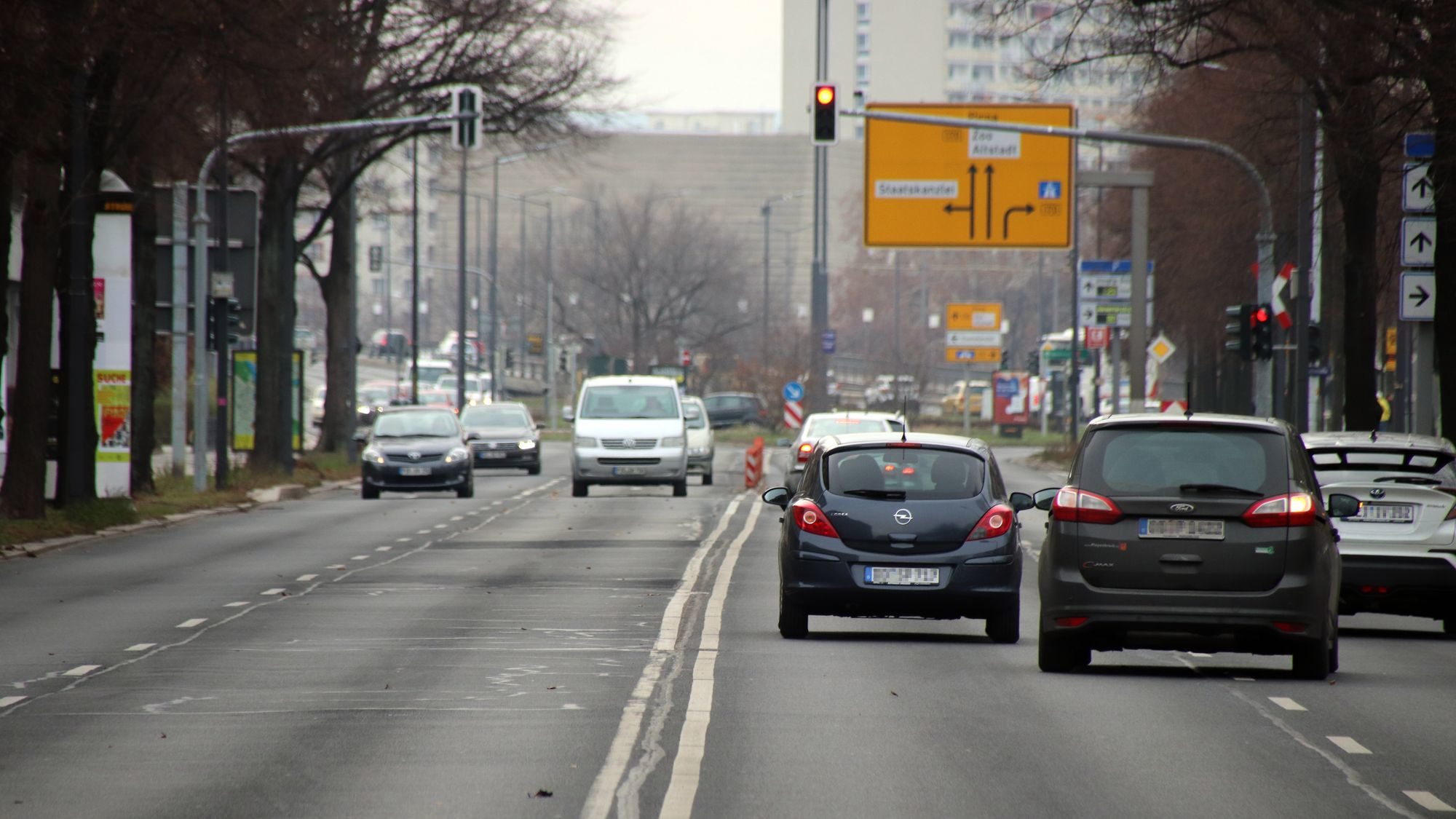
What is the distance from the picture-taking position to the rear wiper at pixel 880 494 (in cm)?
1572

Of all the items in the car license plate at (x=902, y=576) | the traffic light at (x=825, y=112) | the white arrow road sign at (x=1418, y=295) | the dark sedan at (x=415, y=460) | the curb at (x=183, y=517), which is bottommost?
the curb at (x=183, y=517)

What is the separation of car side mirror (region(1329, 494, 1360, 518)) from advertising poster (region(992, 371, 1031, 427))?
6549 cm

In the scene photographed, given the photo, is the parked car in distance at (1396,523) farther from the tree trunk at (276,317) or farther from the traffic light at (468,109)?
the tree trunk at (276,317)

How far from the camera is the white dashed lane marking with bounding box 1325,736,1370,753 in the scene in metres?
10.7

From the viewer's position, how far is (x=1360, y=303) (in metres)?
29.6

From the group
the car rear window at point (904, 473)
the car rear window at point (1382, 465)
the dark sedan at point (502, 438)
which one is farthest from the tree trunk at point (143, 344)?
the car rear window at point (1382, 465)

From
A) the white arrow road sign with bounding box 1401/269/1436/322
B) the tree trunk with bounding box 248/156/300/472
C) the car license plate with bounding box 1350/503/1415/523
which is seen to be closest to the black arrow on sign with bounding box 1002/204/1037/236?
the tree trunk with bounding box 248/156/300/472

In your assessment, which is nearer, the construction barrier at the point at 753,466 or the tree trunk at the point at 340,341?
the construction barrier at the point at 753,466

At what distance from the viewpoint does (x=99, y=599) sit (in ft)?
63.1

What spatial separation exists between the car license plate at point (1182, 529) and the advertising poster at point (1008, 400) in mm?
66760

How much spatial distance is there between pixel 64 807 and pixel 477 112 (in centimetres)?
2787

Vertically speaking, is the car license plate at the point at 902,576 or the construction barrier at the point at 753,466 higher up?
the car license plate at the point at 902,576

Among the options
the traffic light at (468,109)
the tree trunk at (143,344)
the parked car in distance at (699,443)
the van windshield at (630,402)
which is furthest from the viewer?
the parked car in distance at (699,443)

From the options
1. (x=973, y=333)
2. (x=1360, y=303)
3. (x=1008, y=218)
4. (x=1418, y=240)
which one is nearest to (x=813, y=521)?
(x=1418, y=240)
